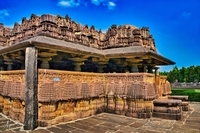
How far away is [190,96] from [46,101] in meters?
14.6

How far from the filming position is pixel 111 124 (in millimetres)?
6660

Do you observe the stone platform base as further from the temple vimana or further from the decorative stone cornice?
the decorative stone cornice

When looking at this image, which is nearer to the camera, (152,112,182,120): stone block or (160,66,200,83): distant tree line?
(152,112,182,120): stone block

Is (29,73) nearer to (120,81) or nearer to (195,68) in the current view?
(120,81)

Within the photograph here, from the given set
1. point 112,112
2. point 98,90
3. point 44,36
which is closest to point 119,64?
point 98,90

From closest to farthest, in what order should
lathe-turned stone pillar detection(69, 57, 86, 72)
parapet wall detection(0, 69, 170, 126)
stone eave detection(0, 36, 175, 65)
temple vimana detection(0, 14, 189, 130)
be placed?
stone eave detection(0, 36, 175, 65) → temple vimana detection(0, 14, 189, 130) → parapet wall detection(0, 69, 170, 126) → lathe-turned stone pillar detection(69, 57, 86, 72)

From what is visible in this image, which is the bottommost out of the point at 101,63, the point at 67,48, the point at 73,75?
the point at 73,75

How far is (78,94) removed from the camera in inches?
292

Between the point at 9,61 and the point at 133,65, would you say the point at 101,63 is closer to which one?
the point at 133,65

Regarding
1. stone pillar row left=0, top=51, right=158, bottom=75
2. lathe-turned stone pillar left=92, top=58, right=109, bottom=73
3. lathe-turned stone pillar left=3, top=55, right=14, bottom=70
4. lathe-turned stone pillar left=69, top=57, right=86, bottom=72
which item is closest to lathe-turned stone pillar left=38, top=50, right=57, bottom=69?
stone pillar row left=0, top=51, right=158, bottom=75

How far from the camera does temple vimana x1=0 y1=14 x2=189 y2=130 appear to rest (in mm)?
6223

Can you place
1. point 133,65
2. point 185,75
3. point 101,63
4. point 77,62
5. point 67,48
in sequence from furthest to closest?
point 185,75 < point 101,63 < point 133,65 < point 77,62 < point 67,48

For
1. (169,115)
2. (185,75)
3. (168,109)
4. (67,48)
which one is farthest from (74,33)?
(185,75)

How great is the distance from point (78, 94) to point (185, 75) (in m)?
60.7
